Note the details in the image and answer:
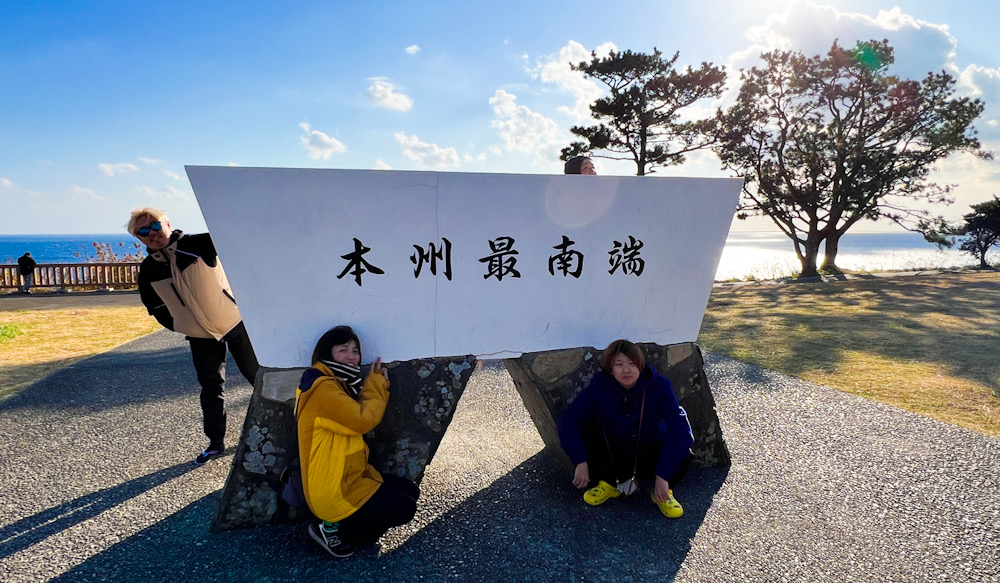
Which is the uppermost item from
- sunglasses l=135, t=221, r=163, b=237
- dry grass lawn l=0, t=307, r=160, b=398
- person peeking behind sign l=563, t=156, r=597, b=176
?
person peeking behind sign l=563, t=156, r=597, b=176

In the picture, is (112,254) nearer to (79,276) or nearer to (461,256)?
(79,276)

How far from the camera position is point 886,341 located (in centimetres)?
666

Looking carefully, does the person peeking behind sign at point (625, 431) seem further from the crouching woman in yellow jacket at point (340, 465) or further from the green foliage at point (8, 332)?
the green foliage at point (8, 332)

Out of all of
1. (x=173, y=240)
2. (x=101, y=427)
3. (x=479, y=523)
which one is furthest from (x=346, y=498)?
(x=101, y=427)

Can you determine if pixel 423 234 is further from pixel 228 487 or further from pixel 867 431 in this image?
pixel 867 431

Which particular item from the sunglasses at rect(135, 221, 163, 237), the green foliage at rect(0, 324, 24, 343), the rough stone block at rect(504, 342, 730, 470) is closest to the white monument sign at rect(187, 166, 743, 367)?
the rough stone block at rect(504, 342, 730, 470)

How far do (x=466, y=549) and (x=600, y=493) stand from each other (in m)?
0.79

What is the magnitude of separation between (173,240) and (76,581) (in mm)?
1697

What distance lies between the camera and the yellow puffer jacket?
7.34 ft

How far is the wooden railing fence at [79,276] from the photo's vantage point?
41.9 ft

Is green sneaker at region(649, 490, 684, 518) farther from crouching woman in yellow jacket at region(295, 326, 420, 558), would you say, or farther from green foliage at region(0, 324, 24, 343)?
green foliage at region(0, 324, 24, 343)

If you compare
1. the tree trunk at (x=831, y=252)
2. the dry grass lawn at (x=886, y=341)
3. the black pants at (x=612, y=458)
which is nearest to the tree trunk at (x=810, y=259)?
the tree trunk at (x=831, y=252)

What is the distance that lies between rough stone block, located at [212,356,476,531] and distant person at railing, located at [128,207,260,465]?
760mm

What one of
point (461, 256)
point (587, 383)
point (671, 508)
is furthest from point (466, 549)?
point (461, 256)
